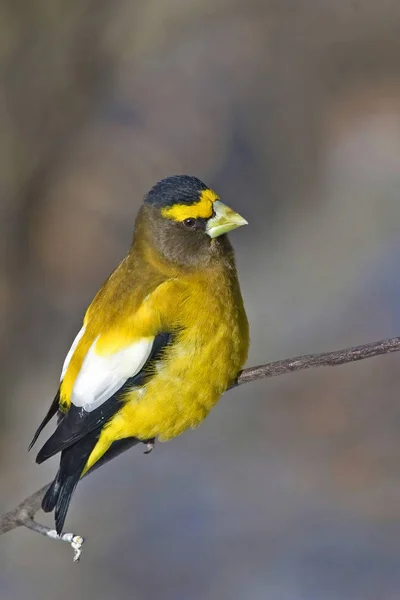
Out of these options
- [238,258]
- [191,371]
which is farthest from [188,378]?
[238,258]

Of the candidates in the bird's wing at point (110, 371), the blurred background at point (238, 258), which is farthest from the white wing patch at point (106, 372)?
the blurred background at point (238, 258)

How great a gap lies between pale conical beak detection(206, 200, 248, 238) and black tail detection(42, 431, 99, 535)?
71cm

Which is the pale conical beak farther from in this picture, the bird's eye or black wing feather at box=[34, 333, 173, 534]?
black wing feather at box=[34, 333, 173, 534]

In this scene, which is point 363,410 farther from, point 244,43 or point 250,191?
point 244,43

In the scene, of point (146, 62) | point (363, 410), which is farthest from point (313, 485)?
point (146, 62)

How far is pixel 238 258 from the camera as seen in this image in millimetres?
6402

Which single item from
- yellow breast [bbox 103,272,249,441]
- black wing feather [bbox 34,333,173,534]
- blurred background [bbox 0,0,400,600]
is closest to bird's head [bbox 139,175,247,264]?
yellow breast [bbox 103,272,249,441]

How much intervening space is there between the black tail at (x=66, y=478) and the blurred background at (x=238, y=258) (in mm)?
2275

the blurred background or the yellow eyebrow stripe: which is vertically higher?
the yellow eyebrow stripe

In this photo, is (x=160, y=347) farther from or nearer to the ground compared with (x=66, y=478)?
farther from the ground

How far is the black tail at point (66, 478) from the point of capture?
2.61 meters

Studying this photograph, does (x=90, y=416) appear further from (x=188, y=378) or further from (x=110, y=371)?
(x=188, y=378)

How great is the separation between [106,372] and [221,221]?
22.9 inches

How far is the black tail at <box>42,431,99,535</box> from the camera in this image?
8.56 feet
